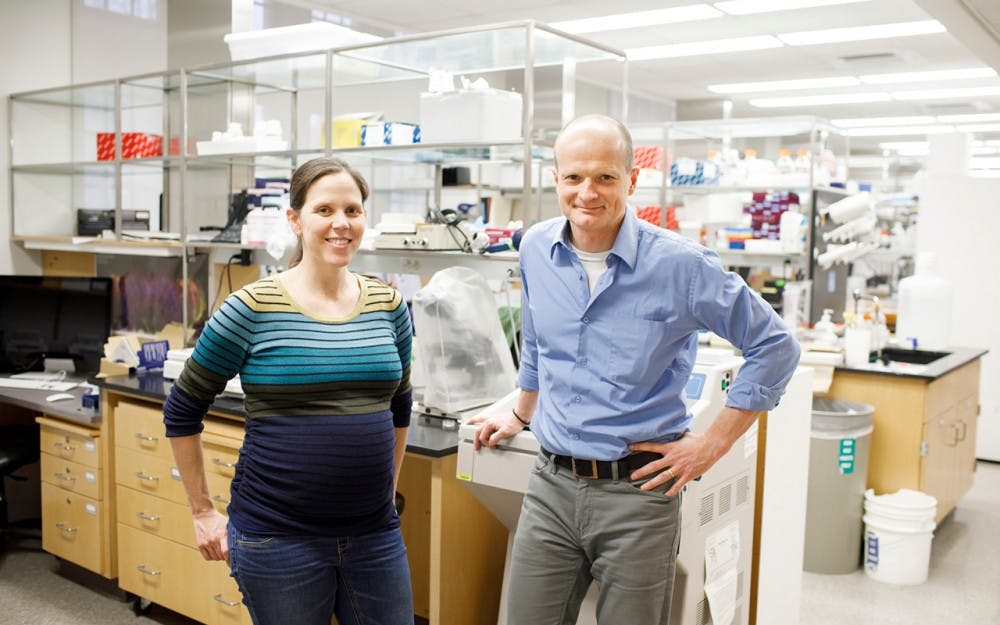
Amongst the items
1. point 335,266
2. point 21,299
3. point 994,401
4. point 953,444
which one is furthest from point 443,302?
point 994,401

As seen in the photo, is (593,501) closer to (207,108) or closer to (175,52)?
(207,108)

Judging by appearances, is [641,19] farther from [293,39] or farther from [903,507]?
[903,507]

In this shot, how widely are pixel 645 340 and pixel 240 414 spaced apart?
1524 mm

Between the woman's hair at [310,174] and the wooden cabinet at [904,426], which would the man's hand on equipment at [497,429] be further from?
the wooden cabinet at [904,426]

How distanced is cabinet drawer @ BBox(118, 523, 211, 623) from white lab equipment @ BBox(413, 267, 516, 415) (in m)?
1.00

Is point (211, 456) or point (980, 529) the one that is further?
point (980, 529)

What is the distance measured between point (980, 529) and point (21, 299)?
476 cm

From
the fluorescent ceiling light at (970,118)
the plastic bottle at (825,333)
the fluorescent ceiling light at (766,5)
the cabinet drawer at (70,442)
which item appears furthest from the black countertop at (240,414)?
the fluorescent ceiling light at (970,118)

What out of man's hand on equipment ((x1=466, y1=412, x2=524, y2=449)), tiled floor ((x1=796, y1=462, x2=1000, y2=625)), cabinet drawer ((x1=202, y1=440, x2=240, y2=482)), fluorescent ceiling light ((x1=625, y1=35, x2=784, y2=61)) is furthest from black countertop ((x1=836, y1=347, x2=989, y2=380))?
fluorescent ceiling light ((x1=625, y1=35, x2=784, y2=61))

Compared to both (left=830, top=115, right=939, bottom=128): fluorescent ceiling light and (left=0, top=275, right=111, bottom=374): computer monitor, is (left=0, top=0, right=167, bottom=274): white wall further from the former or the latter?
(left=830, top=115, right=939, bottom=128): fluorescent ceiling light

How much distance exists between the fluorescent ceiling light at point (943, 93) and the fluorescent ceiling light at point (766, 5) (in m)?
3.91

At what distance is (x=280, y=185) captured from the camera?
12.4 ft

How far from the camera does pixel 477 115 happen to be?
2.98m

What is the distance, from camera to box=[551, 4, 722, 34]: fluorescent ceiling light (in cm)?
632
